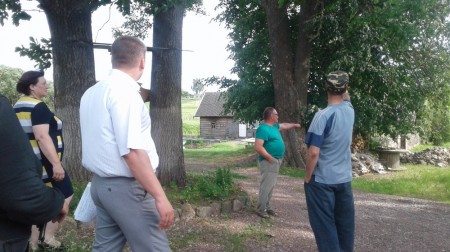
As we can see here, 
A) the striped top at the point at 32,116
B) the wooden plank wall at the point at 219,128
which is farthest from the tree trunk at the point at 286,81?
the wooden plank wall at the point at 219,128

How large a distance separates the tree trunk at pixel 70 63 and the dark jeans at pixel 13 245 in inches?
197

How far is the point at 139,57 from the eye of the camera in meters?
3.12

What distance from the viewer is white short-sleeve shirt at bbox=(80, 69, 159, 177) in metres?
2.83

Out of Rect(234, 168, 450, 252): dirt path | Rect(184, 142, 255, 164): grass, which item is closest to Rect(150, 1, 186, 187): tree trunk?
Rect(234, 168, 450, 252): dirt path

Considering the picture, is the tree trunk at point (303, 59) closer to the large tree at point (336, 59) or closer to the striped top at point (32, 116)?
the large tree at point (336, 59)

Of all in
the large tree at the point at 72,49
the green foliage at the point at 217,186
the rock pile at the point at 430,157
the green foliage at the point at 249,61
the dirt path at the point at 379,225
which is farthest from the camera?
the rock pile at the point at 430,157

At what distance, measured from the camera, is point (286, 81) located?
54.5ft

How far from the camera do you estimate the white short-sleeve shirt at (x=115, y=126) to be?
9.30 ft

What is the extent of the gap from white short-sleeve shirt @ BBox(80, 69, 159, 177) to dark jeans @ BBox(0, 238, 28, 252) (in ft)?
2.40

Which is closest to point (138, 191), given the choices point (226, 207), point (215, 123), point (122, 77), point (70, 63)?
point (122, 77)

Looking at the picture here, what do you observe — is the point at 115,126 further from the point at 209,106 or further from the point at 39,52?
the point at 209,106

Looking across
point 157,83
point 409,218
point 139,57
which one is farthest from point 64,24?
point 409,218

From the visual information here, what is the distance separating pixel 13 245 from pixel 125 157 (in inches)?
32.1

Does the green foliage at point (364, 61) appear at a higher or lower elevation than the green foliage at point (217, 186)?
higher
